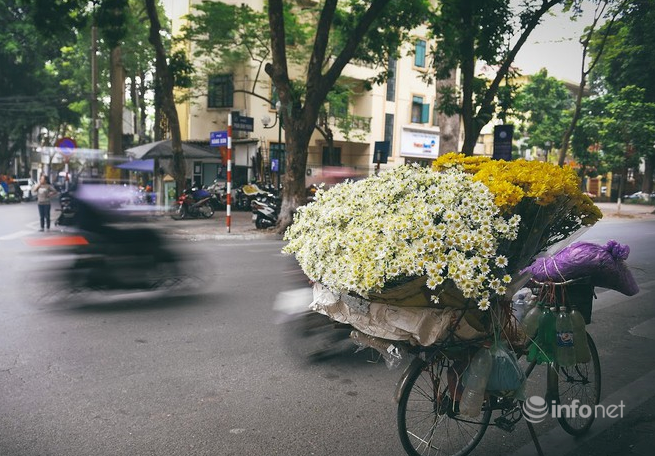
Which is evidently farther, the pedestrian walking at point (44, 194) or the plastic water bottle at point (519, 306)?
the pedestrian walking at point (44, 194)

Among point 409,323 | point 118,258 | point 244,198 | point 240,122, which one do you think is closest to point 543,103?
point 244,198

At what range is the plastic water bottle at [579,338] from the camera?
311 centimetres

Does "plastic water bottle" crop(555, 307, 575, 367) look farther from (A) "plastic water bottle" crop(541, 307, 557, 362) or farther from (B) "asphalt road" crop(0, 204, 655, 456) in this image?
(B) "asphalt road" crop(0, 204, 655, 456)

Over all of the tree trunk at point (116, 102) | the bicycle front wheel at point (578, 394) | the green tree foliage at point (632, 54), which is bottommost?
the bicycle front wheel at point (578, 394)

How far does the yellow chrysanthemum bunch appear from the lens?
2.58 meters

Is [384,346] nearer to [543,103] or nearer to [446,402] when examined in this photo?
[446,402]

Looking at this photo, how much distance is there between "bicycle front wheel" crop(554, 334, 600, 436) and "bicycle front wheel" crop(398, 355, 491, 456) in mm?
639

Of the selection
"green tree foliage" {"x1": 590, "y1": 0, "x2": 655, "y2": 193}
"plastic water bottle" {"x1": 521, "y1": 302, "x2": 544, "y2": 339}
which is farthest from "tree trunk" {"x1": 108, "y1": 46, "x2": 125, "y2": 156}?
"plastic water bottle" {"x1": 521, "y1": 302, "x2": 544, "y2": 339}

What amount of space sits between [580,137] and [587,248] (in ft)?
100

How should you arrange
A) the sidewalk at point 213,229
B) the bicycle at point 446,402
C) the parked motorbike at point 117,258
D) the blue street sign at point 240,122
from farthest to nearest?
the blue street sign at point 240,122
the sidewalk at point 213,229
the parked motorbike at point 117,258
the bicycle at point 446,402

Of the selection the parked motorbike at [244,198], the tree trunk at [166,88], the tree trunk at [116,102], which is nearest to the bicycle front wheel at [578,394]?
the tree trunk at [166,88]

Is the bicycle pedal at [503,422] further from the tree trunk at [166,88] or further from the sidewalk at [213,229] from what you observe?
the tree trunk at [166,88]

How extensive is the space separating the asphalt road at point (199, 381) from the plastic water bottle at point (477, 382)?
63 centimetres

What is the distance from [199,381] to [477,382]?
87.3 inches
